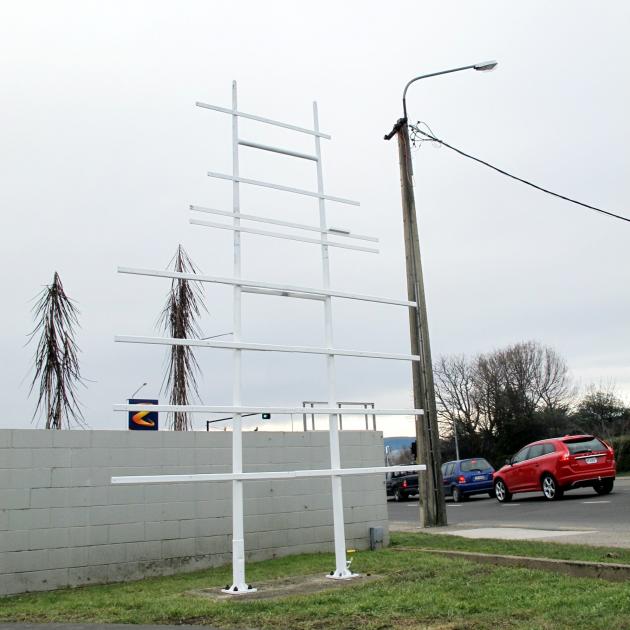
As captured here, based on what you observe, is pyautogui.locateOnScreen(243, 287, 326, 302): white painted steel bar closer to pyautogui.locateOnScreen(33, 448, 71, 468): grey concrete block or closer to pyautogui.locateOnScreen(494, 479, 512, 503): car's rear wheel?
pyautogui.locateOnScreen(33, 448, 71, 468): grey concrete block

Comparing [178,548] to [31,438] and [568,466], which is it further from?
[568,466]

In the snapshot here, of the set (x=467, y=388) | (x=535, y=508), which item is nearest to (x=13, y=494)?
(x=535, y=508)

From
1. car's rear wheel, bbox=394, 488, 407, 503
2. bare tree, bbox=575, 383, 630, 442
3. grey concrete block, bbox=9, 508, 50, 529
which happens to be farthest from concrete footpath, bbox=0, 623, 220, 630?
bare tree, bbox=575, 383, 630, 442

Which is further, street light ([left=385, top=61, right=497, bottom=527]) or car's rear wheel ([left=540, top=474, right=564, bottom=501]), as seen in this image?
car's rear wheel ([left=540, top=474, right=564, bottom=501])

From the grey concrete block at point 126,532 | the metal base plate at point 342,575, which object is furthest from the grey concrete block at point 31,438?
the metal base plate at point 342,575

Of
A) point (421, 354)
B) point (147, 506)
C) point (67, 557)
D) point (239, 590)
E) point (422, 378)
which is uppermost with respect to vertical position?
point (421, 354)

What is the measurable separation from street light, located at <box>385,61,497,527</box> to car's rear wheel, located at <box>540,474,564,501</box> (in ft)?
19.9

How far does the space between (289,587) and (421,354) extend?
282 inches

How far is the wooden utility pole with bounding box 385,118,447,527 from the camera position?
45.8 ft

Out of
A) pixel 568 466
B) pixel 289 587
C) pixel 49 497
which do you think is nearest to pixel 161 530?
pixel 49 497

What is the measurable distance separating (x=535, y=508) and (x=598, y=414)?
41.3 metres

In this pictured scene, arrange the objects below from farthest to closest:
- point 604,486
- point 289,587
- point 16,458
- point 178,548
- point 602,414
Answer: point 602,414 < point 604,486 < point 178,548 < point 16,458 < point 289,587

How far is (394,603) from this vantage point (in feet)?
21.4

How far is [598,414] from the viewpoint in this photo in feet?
183
